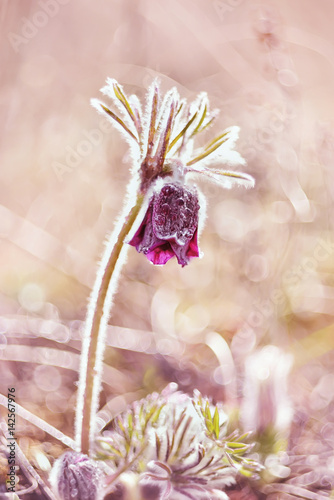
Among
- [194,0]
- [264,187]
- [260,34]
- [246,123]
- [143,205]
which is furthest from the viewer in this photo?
[194,0]

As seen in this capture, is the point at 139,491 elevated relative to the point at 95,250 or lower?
lower

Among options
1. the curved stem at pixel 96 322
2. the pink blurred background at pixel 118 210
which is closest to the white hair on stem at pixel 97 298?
the curved stem at pixel 96 322

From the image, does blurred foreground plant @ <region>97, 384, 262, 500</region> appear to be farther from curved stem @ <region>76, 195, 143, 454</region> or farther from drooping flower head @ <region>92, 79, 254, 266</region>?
drooping flower head @ <region>92, 79, 254, 266</region>

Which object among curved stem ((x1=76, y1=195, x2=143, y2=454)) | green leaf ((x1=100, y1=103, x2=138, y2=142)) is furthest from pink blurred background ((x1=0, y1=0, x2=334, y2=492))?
green leaf ((x1=100, y1=103, x2=138, y2=142))

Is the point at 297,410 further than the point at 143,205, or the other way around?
the point at 297,410

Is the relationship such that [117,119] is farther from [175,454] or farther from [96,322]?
[175,454]

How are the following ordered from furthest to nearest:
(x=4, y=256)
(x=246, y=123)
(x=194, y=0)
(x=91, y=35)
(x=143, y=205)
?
(x=194, y=0), (x=91, y=35), (x=246, y=123), (x=4, y=256), (x=143, y=205)

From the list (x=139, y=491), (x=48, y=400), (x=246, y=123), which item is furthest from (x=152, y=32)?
(x=139, y=491)

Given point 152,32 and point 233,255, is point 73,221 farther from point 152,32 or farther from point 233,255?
point 152,32
